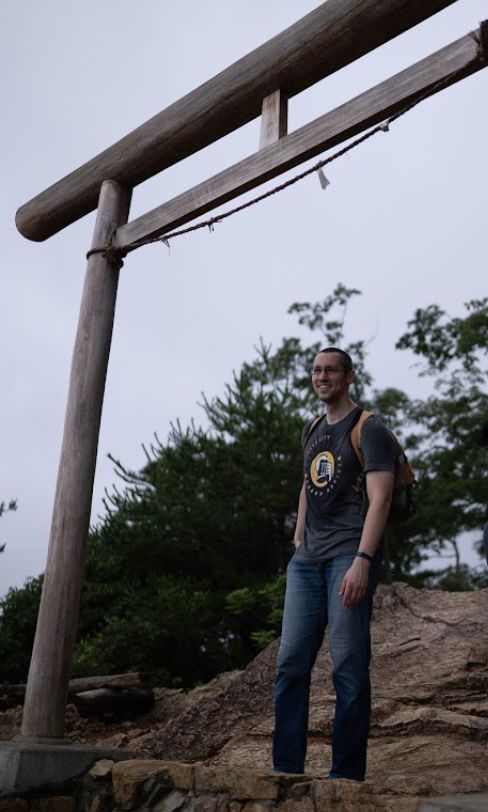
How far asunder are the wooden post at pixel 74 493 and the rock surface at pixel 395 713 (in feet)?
3.74

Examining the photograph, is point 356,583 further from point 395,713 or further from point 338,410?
point 395,713

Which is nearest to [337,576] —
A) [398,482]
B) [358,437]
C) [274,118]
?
[398,482]

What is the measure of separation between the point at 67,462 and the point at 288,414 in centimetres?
882

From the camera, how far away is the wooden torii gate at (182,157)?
3.84m

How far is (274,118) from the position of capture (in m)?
4.36

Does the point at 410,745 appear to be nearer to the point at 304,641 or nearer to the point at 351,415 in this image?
the point at 304,641

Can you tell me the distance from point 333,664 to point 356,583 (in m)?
0.33

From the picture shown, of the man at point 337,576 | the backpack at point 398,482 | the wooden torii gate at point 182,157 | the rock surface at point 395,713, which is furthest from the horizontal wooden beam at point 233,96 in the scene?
the rock surface at point 395,713

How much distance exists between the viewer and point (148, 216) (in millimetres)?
4836

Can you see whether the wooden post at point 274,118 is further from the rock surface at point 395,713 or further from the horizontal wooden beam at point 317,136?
the rock surface at point 395,713

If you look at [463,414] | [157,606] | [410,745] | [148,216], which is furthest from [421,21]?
[463,414]

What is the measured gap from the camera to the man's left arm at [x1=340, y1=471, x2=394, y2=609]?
3.11 m

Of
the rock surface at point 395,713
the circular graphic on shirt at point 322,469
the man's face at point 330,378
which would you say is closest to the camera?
the circular graphic on shirt at point 322,469

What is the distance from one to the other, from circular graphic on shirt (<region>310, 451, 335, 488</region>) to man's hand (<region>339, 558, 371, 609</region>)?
410mm
